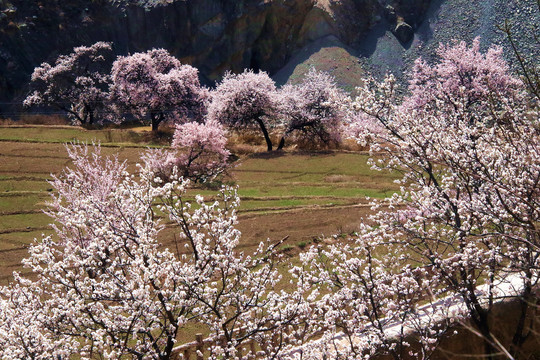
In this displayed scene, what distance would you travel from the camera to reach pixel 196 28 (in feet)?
186

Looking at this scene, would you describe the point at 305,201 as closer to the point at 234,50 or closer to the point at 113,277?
the point at 113,277

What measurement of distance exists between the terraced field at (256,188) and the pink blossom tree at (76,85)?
384 inches

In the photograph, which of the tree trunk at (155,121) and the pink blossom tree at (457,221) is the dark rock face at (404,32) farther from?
the pink blossom tree at (457,221)

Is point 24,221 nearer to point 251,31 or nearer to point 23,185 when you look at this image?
point 23,185

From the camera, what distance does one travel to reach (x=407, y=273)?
34.0ft

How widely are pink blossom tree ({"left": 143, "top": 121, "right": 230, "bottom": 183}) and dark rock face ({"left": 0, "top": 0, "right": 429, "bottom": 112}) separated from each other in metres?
25.2

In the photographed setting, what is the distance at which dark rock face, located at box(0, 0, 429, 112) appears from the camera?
53.8 meters

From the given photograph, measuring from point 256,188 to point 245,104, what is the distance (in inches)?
423

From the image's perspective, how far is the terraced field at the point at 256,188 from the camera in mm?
21297

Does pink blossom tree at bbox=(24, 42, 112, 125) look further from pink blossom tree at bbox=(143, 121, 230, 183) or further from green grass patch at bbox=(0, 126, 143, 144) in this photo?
pink blossom tree at bbox=(143, 121, 230, 183)

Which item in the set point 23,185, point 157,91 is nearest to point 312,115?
point 157,91

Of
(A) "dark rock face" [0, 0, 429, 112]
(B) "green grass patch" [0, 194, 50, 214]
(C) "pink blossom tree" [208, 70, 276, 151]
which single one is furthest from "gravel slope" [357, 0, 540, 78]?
(B) "green grass patch" [0, 194, 50, 214]

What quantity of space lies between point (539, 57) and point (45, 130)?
129ft

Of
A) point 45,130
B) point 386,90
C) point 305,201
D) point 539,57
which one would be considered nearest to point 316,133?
point 305,201
